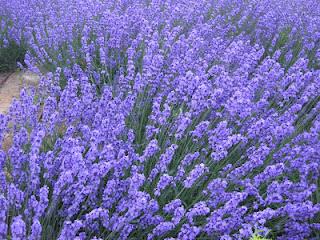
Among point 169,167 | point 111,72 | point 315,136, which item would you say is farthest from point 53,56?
point 315,136

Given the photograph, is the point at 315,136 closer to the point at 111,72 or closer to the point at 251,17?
the point at 111,72

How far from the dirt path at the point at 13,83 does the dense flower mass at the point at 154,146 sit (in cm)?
25

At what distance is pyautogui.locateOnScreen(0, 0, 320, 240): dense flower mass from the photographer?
188cm

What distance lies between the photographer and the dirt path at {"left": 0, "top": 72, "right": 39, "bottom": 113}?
12.1 feet

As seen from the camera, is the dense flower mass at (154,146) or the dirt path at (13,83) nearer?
the dense flower mass at (154,146)

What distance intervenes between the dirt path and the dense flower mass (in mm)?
252

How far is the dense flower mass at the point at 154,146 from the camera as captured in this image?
1.88 metres

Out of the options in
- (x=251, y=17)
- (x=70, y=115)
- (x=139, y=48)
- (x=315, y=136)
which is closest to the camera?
(x=70, y=115)

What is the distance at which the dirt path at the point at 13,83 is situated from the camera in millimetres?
3682

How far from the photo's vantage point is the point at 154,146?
204 centimetres

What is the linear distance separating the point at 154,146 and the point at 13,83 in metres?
2.47

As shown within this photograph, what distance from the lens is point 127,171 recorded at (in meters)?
2.33

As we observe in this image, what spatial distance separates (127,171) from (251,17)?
353cm

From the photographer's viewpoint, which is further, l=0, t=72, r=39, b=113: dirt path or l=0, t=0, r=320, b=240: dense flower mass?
Result: l=0, t=72, r=39, b=113: dirt path
